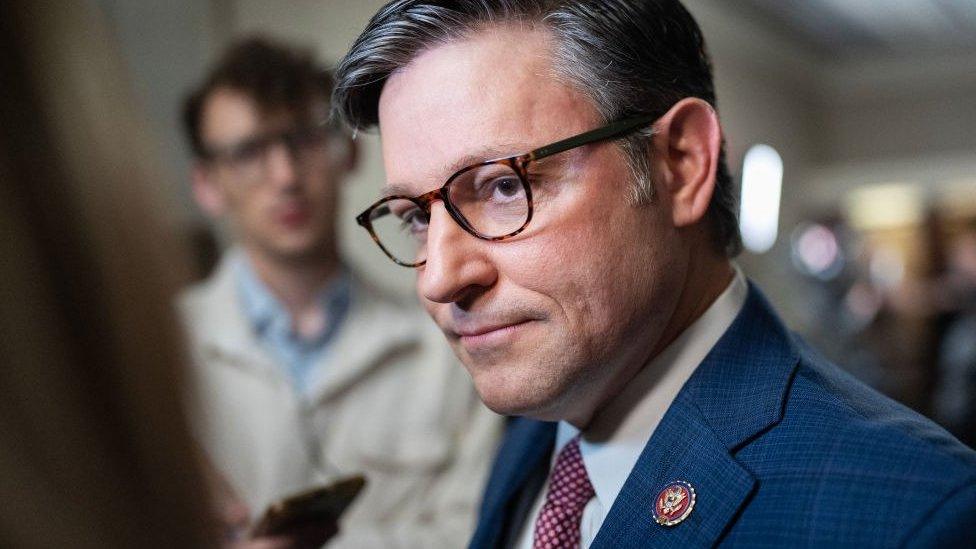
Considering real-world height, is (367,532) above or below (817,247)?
above

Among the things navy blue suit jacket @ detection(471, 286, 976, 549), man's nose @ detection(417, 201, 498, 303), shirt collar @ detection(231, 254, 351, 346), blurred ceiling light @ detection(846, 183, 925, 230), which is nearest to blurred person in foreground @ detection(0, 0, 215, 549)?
man's nose @ detection(417, 201, 498, 303)

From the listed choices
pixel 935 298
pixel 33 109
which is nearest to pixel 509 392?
pixel 33 109

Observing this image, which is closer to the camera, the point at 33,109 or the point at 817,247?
the point at 33,109

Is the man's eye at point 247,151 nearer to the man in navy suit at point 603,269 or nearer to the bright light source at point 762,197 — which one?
the man in navy suit at point 603,269

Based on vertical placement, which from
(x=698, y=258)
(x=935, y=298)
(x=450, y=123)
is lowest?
(x=935, y=298)

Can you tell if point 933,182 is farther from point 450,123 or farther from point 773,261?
point 450,123

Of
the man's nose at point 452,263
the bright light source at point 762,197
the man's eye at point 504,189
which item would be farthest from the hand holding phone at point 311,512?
the bright light source at point 762,197

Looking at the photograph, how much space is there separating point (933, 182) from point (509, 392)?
10.9 metres

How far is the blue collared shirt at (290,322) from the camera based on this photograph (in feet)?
7.46

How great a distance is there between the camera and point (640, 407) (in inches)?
46.9

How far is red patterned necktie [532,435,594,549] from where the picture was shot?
3.87 ft

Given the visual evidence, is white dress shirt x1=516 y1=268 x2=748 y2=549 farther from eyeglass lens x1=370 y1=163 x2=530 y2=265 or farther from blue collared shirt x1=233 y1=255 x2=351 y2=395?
blue collared shirt x1=233 y1=255 x2=351 y2=395

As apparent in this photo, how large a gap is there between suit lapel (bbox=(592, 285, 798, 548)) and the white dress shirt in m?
0.03

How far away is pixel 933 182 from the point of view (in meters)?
10.6
